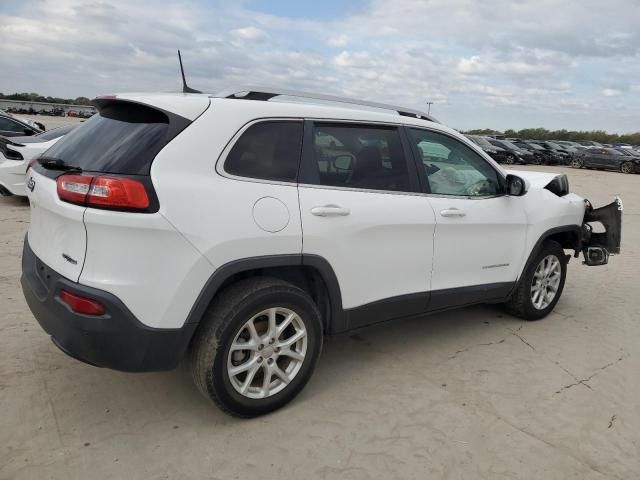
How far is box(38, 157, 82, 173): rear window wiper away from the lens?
263cm

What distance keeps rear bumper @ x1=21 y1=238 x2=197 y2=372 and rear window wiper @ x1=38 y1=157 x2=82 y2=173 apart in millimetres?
536

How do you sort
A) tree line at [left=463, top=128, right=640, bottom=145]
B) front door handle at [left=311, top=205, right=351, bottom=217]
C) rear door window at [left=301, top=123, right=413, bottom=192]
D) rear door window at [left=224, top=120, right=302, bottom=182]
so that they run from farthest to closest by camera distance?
tree line at [left=463, top=128, right=640, bottom=145], rear door window at [left=301, top=123, right=413, bottom=192], front door handle at [left=311, top=205, right=351, bottom=217], rear door window at [left=224, top=120, right=302, bottom=182]

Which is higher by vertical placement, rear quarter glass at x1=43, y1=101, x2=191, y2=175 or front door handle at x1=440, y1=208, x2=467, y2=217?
rear quarter glass at x1=43, y1=101, x2=191, y2=175

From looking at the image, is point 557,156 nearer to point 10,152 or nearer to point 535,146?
point 535,146

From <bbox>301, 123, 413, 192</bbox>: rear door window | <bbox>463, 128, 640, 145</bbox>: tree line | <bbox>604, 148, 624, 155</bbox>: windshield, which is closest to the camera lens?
<bbox>301, 123, 413, 192</bbox>: rear door window

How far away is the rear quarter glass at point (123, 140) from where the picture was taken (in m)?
2.52

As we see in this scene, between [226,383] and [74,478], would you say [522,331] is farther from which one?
[74,478]

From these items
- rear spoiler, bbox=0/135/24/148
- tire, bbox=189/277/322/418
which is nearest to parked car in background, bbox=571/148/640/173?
rear spoiler, bbox=0/135/24/148

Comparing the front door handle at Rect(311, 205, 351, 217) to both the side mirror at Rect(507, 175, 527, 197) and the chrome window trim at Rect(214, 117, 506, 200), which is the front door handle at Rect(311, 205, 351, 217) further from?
the side mirror at Rect(507, 175, 527, 197)

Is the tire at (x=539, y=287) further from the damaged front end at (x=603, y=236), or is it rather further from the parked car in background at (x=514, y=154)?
the parked car in background at (x=514, y=154)

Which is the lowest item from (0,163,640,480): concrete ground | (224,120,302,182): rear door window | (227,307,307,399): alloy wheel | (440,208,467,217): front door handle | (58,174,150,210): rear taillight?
(0,163,640,480): concrete ground

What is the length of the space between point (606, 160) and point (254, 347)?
1276 inches

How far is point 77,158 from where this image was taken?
2.71m

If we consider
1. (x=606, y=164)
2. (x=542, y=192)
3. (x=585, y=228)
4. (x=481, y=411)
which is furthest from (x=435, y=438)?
(x=606, y=164)
